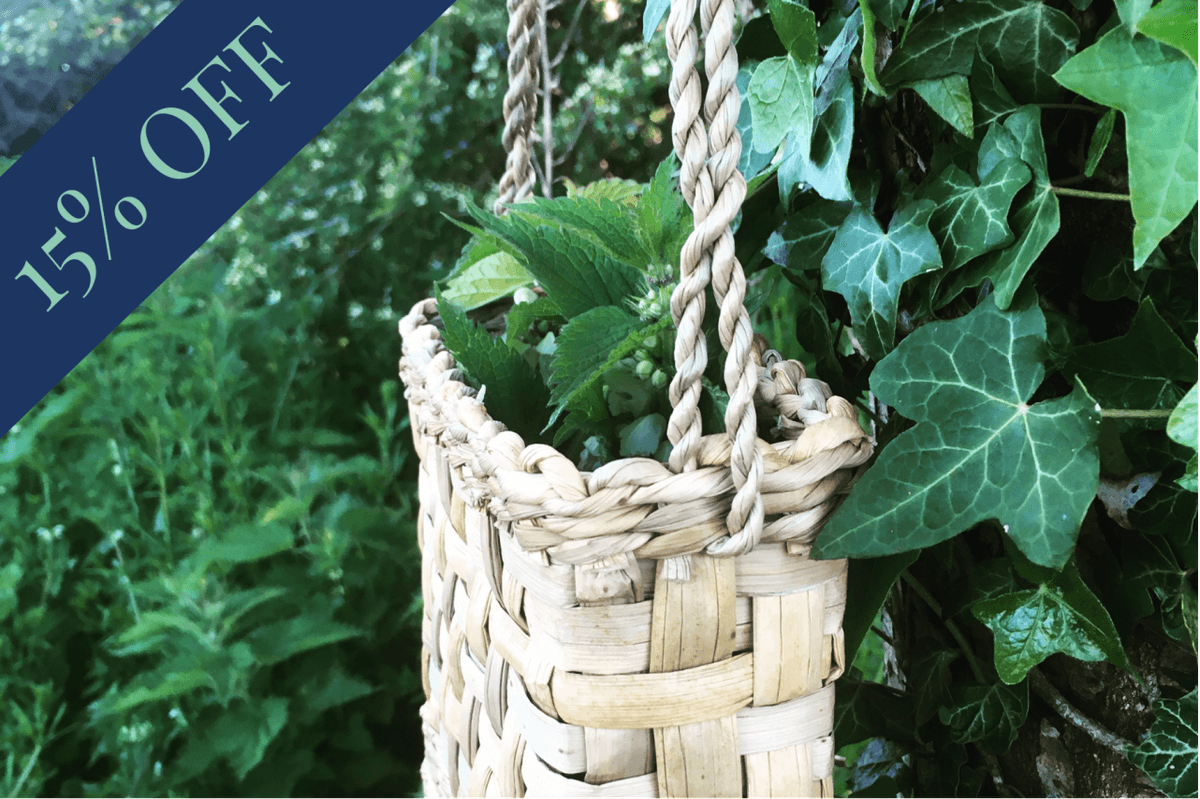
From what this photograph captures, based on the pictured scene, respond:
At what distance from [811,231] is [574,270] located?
0.16 m

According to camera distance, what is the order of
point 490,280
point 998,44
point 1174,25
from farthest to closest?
1. point 490,280
2. point 998,44
3. point 1174,25

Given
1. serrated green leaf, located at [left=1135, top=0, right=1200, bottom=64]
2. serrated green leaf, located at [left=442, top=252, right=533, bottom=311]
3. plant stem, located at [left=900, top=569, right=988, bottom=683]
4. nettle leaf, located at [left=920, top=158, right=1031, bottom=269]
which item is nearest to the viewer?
serrated green leaf, located at [left=1135, top=0, right=1200, bottom=64]

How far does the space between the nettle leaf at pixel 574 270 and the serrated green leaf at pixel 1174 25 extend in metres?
0.27

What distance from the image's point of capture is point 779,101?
478mm

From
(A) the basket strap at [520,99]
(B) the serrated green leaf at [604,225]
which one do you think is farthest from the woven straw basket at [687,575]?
(A) the basket strap at [520,99]

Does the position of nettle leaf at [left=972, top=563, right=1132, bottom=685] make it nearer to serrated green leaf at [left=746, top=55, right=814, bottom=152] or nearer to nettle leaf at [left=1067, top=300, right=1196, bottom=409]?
nettle leaf at [left=1067, top=300, right=1196, bottom=409]

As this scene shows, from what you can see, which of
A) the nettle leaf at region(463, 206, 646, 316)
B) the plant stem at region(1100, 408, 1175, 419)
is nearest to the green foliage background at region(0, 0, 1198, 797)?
the plant stem at region(1100, 408, 1175, 419)

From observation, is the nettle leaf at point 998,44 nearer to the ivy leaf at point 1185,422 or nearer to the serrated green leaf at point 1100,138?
the serrated green leaf at point 1100,138

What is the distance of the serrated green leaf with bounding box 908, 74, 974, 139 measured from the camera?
450 mm

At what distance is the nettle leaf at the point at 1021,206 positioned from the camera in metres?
0.42

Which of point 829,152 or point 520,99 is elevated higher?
point 520,99

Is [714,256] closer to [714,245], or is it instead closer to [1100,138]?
[714,245]

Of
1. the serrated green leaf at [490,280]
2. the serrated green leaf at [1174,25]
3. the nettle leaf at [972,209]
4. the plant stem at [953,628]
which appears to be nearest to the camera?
the serrated green leaf at [1174,25]

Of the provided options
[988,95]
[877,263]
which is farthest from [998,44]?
[877,263]
